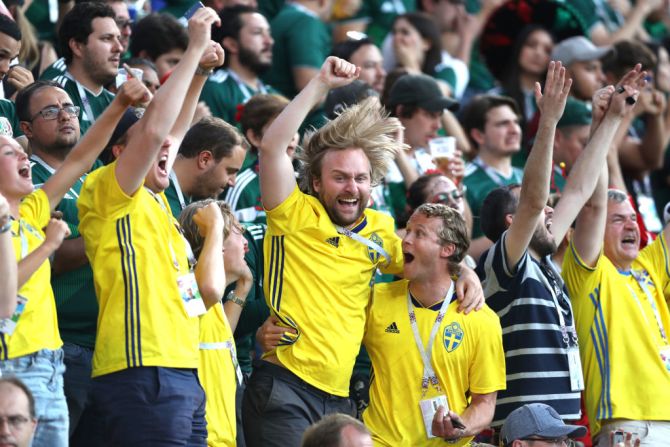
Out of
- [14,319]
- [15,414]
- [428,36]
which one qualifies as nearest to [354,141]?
[14,319]

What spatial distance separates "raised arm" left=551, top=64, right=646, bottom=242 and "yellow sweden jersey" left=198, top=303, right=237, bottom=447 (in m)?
2.26

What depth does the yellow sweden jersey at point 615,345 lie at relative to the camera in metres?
7.32

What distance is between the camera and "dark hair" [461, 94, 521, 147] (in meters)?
9.77

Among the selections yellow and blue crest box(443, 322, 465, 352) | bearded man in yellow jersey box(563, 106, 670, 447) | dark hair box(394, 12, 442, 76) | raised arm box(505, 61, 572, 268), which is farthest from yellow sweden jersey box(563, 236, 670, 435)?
dark hair box(394, 12, 442, 76)

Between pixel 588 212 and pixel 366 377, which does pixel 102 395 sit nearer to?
pixel 366 377

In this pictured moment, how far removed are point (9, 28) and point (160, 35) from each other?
6.66 ft

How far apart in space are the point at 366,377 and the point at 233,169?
1421mm

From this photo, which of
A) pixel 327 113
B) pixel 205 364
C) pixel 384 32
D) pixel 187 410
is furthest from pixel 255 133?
pixel 384 32

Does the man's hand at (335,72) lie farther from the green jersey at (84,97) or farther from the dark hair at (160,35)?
the dark hair at (160,35)

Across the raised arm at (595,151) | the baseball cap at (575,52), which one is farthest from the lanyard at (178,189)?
the baseball cap at (575,52)

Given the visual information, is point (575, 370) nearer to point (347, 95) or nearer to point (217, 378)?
point (217, 378)

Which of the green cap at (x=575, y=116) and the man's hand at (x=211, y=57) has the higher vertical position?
Result: the man's hand at (x=211, y=57)

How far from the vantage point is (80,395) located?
5.98 meters

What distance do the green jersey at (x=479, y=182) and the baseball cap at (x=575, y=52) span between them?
230cm
